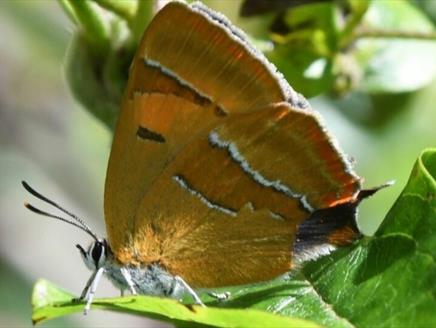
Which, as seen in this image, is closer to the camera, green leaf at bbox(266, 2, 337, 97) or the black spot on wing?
the black spot on wing

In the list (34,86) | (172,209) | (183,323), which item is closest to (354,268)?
(183,323)

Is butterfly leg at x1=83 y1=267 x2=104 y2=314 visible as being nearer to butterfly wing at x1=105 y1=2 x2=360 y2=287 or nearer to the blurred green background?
butterfly wing at x1=105 y1=2 x2=360 y2=287

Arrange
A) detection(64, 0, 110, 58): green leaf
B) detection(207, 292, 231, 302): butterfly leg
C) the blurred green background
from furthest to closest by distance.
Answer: the blurred green background, detection(64, 0, 110, 58): green leaf, detection(207, 292, 231, 302): butterfly leg

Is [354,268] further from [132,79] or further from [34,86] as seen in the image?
[34,86]

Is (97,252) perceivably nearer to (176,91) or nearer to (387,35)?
(176,91)

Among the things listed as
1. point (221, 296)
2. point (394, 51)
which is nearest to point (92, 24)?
point (221, 296)

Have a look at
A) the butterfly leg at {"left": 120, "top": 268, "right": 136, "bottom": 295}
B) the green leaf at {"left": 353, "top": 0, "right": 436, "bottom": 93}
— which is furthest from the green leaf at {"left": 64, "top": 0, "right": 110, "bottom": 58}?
the green leaf at {"left": 353, "top": 0, "right": 436, "bottom": 93}
